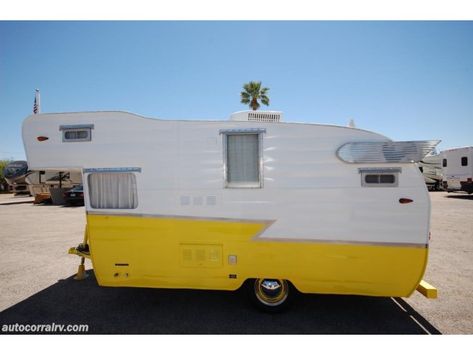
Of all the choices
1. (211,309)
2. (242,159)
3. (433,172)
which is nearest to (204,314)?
(211,309)

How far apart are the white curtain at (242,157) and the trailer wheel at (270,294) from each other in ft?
5.63

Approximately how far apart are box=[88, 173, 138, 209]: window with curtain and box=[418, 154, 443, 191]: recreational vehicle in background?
3095cm

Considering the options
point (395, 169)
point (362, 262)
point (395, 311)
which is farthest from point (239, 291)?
point (395, 169)

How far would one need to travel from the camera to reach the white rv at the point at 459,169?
62.8ft

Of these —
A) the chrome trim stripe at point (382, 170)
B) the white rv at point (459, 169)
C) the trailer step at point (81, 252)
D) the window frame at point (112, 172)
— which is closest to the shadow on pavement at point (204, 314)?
the trailer step at point (81, 252)

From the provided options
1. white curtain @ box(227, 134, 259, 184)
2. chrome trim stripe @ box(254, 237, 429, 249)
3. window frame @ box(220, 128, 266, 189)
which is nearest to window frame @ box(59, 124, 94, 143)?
window frame @ box(220, 128, 266, 189)

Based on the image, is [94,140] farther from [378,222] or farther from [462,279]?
[462,279]

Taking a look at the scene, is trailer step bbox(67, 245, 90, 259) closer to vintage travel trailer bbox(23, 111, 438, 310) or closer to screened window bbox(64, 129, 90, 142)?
vintage travel trailer bbox(23, 111, 438, 310)

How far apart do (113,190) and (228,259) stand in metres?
2.18

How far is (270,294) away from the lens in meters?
4.11

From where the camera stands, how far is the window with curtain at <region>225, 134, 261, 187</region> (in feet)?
12.7

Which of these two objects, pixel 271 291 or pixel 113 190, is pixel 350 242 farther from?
pixel 113 190

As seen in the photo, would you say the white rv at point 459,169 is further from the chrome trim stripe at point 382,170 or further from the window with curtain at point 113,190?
the window with curtain at point 113,190

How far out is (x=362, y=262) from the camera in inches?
147
